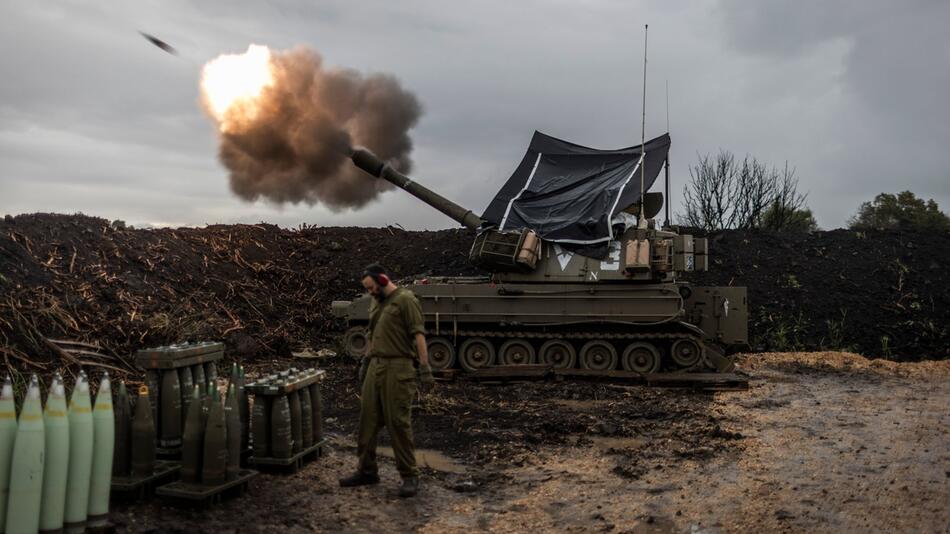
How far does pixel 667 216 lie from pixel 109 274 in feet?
36.1

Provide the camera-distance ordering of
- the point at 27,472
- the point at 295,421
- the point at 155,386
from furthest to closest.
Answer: the point at 295,421 < the point at 155,386 < the point at 27,472

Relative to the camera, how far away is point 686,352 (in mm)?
13672

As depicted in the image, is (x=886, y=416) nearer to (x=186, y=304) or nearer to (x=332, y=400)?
(x=332, y=400)

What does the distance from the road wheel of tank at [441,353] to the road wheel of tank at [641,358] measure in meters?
3.05

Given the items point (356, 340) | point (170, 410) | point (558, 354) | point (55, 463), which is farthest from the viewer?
point (356, 340)

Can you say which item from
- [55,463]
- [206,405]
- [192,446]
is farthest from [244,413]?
[55,463]

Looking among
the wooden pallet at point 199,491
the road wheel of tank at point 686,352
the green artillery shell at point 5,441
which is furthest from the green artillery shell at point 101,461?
the road wheel of tank at point 686,352

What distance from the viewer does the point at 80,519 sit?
16.1ft

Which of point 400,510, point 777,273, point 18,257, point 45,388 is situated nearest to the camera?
point 400,510

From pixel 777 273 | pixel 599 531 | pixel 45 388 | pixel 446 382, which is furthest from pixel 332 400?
pixel 777 273

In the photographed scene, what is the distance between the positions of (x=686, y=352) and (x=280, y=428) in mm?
8822

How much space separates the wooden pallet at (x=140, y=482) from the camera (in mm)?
5727

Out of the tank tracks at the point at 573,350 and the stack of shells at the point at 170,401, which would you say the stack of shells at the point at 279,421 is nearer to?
the stack of shells at the point at 170,401

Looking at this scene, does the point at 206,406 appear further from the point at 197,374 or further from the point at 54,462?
the point at 54,462
